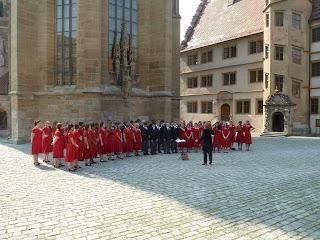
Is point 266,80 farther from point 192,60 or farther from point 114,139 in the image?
point 114,139

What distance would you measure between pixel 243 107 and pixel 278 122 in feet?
13.4

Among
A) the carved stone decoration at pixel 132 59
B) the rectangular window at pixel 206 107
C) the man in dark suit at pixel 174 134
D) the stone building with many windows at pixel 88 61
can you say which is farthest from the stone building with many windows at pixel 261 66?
the man in dark suit at pixel 174 134

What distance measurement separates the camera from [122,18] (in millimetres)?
22969

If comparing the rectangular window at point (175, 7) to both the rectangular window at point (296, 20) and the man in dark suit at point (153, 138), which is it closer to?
the man in dark suit at point (153, 138)

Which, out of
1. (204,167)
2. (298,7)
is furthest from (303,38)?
(204,167)

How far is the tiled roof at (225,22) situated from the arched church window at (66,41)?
20.6 meters

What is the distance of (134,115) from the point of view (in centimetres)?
2309

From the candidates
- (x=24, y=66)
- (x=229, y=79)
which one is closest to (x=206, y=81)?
(x=229, y=79)

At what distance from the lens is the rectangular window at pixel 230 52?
38.2 m

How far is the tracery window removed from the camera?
888 inches

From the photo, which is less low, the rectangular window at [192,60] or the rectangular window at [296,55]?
the rectangular window at [192,60]

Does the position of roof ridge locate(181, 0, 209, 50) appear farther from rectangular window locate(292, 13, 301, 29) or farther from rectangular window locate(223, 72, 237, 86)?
rectangular window locate(292, 13, 301, 29)

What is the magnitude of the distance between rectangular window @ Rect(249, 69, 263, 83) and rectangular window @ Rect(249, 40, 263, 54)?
195 cm

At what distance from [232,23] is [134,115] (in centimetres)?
2168
